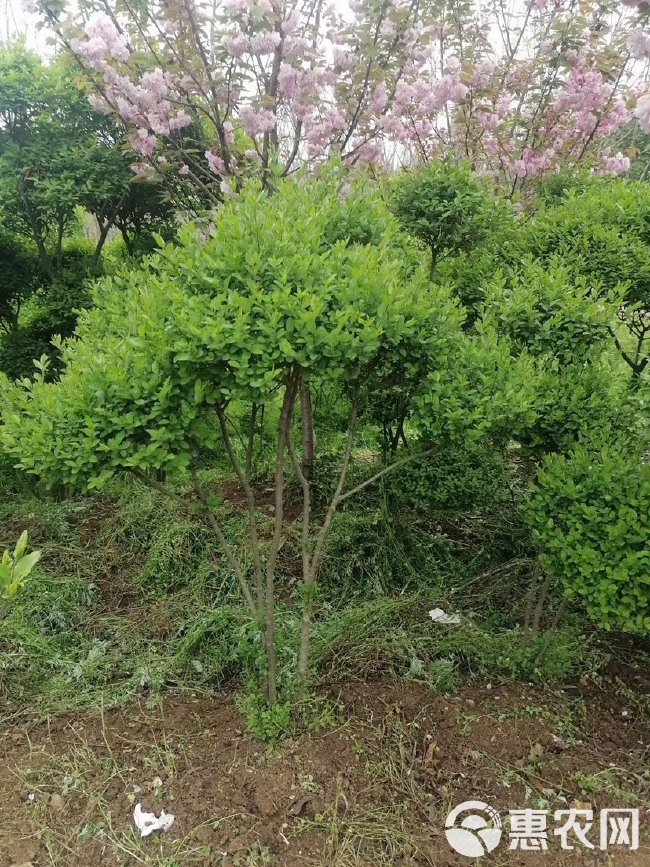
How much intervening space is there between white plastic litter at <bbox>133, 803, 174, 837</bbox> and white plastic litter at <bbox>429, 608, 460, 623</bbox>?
1628 millimetres

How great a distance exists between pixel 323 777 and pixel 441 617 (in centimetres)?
118

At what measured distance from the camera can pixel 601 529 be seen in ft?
→ 7.06

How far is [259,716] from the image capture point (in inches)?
92.2

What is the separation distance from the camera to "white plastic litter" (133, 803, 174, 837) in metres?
1.96

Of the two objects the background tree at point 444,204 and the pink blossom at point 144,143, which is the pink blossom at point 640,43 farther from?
the pink blossom at point 144,143

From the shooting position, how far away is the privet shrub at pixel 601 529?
81.5 inches

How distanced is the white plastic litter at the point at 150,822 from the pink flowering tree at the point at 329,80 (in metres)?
2.38

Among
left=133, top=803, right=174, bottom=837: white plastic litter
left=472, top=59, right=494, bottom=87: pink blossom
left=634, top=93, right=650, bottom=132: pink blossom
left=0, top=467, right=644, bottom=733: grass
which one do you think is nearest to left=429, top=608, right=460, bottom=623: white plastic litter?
left=0, top=467, right=644, bottom=733: grass

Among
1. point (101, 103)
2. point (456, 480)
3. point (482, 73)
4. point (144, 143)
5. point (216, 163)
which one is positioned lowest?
point (456, 480)

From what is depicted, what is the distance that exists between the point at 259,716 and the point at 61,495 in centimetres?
335

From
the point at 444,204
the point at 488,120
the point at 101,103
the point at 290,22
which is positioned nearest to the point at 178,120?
the point at 101,103

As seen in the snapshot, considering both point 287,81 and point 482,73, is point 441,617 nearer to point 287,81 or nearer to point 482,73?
point 287,81

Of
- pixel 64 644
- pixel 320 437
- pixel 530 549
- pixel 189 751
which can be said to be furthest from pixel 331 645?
pixel 320 437

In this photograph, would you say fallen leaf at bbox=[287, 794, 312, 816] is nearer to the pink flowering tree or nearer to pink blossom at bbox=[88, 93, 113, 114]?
the pink flowering tree
